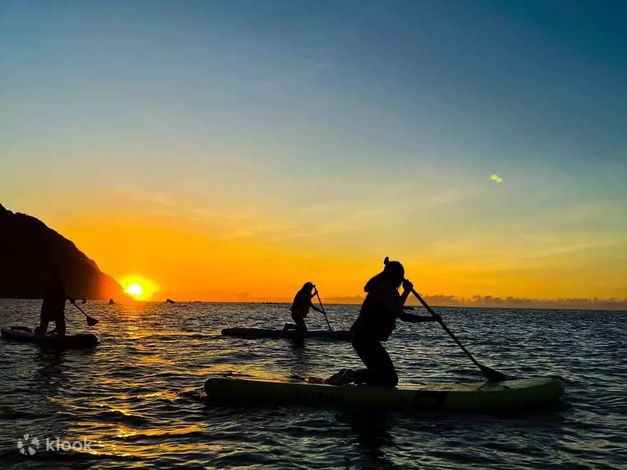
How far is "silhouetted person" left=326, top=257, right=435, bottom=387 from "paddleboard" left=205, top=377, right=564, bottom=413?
346 millimetres

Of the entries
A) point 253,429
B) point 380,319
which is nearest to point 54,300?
point 253,429

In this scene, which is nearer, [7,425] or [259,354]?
[7,425]

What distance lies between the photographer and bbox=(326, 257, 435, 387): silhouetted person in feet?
31.5

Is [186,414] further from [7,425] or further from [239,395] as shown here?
[7,425]

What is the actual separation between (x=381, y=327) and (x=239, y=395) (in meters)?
3.33

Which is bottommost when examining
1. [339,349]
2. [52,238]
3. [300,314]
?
[339,349]

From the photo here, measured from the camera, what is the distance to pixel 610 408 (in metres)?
11.2

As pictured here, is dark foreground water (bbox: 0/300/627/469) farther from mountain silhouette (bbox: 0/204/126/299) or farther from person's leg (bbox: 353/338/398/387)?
mountain silhouette (bbox: 0/204/126/299)

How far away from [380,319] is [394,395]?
1602 mm

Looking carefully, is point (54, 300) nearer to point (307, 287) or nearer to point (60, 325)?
point (60, 325)

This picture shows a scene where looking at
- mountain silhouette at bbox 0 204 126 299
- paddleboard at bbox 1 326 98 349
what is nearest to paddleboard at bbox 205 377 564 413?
paddleboard at bbox 1 326 98 349

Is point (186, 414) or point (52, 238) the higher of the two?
point (52, 238)

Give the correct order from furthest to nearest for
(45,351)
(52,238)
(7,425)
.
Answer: (52,238), (45,351), (7,425)

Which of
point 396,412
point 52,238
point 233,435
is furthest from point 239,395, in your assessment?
point 52,238
